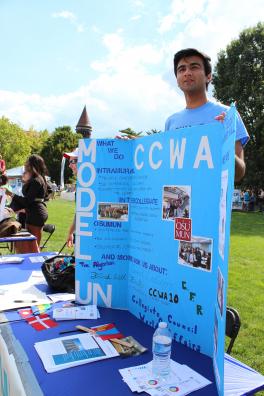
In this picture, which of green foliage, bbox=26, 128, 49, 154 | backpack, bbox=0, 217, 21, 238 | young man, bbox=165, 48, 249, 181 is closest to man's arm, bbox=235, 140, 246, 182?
young man, bbox=165, 48, 249, 181

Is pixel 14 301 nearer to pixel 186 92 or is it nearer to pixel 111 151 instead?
pixel 111 151

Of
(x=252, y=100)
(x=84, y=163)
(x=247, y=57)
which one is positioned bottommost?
(x=84, y=163)

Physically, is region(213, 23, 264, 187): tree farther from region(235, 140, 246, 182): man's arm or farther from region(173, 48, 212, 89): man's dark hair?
region(235, 140, 246, 182): man's arm

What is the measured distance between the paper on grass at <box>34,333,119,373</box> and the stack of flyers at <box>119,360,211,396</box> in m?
0.15

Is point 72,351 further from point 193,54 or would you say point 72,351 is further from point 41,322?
point 193,54

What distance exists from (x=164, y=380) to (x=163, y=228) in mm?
627

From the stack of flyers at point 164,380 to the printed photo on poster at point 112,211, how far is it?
0.79m

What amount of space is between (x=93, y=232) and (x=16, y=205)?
346cm

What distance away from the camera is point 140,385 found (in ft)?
3.99

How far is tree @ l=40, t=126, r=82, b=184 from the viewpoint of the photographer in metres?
44.4

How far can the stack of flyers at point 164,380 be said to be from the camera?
1.19 m

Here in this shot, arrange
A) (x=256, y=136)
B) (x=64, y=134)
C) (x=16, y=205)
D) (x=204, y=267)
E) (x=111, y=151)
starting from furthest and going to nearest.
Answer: (x=64, y=134)
(x=256, y=136)
(x=16, y=205)
(x=111, y=151)
(x=204, y=267)

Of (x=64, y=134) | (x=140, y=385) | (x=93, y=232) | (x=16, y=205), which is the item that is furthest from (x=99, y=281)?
(x=64, y=134)

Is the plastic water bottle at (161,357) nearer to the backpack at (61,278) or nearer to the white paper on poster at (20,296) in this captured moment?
the white paper on poster at (20,296)
